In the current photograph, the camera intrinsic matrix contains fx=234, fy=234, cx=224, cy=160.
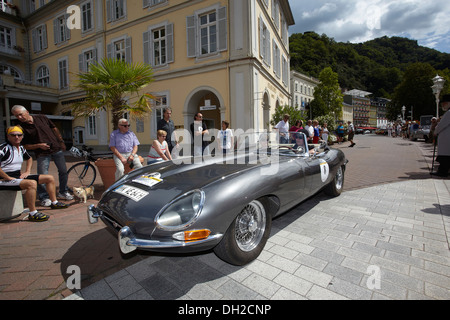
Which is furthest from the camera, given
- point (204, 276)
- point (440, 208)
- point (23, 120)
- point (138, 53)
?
point (138, 53)

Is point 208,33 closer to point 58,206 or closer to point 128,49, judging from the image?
point 128,49

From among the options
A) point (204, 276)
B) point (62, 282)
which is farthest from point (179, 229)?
point (62, 282)

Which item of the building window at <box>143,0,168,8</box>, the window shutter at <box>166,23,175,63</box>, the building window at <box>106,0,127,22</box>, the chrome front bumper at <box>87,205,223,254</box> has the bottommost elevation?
the chrome front bumper at <box>87,205,223,254</box>

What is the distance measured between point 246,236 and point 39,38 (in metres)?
26.5

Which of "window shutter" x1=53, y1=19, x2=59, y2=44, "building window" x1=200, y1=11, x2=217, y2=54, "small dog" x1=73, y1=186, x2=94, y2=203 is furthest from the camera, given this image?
"window shutter" x1=53, y1=19, x2=59, y2=44

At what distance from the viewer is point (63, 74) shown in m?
18.7

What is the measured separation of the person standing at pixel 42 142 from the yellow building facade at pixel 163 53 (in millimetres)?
3331

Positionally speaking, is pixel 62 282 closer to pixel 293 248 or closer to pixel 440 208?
pixel 293 248

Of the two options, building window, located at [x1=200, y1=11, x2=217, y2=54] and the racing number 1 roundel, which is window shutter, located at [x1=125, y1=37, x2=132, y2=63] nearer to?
building window, located at [x1=200, y1=11, x2=217, y2=54]

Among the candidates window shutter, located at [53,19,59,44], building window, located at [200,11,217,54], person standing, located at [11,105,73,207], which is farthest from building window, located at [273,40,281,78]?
window shutter, located at [53,19,59,44]

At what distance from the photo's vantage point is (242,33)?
10719 mm

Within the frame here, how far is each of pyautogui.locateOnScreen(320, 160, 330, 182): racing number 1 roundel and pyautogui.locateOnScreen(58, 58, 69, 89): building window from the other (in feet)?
69.6

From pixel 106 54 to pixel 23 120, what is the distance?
542 inches

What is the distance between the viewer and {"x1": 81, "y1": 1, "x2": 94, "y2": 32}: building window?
636 inches
